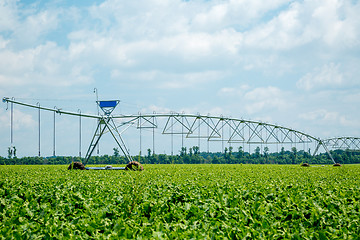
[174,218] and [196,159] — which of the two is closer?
[174,218]

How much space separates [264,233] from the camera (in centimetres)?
573

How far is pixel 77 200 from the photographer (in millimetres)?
9156

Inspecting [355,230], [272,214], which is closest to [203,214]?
[272,214]

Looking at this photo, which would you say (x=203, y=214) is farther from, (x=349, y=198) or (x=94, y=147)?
(x=94, y=147)

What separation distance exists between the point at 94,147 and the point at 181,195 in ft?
69.0

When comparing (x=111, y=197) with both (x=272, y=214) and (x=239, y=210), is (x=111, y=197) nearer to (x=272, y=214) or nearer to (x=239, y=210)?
(x=239, y=210)

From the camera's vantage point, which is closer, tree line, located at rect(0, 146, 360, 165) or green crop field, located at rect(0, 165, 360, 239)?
green crop field, located at rect(0, 165, 360, 239)

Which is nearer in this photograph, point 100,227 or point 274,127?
point 100,227

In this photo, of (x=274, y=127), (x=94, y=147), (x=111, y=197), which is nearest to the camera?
(x=111, y=197)

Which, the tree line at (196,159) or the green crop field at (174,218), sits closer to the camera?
the green crop field at (174,218)

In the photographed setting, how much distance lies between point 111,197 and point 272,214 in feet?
13.5

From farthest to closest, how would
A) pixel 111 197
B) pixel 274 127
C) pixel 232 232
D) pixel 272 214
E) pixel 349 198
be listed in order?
pixel 274 127
pixel 349 198
pixel 111 197
pixel 272 214
pixel 232 232

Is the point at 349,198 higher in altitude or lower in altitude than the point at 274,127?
lower

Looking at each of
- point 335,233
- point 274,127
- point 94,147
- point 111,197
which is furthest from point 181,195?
point 274,127
